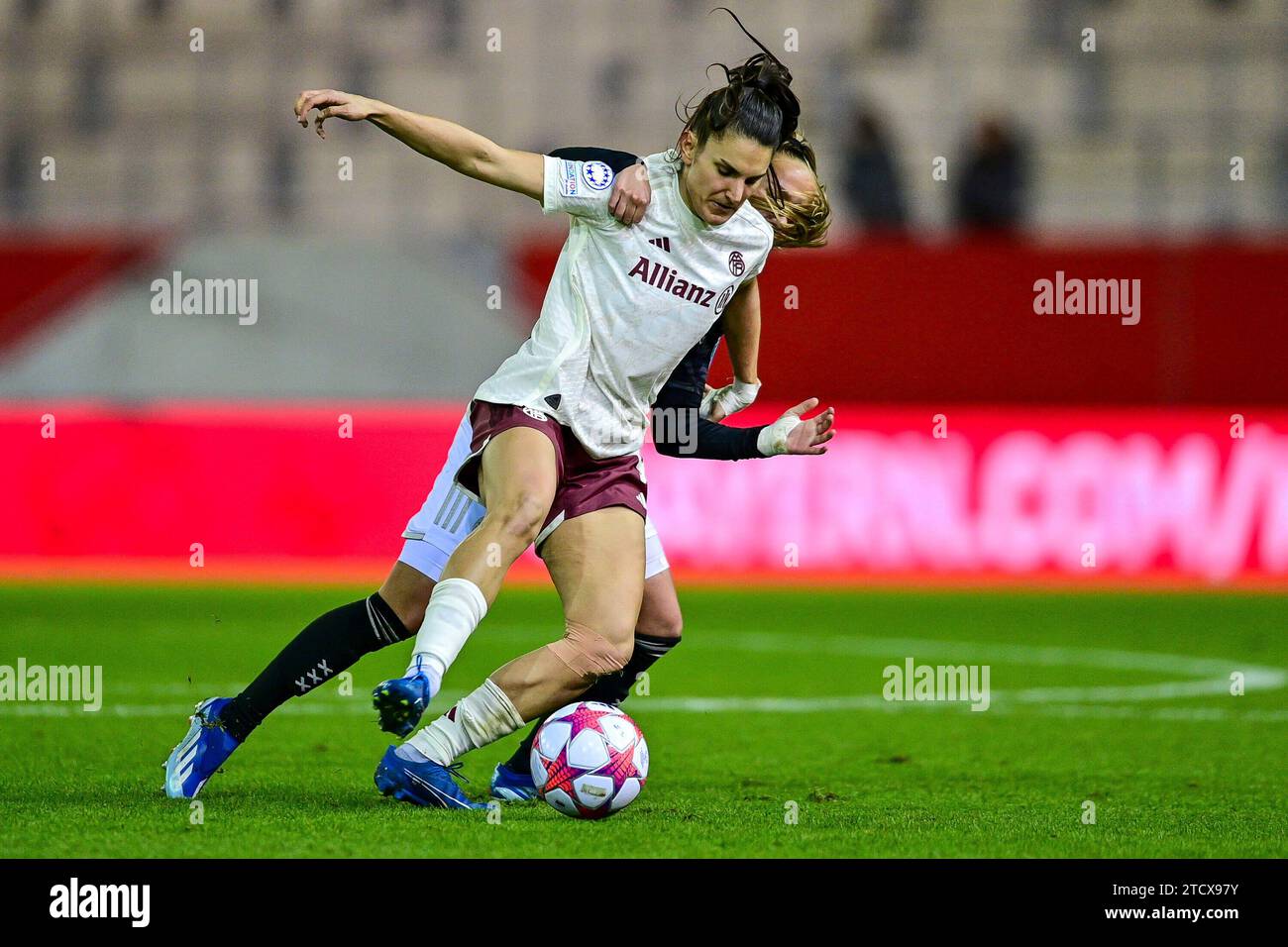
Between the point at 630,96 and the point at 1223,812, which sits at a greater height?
the point at 630,96

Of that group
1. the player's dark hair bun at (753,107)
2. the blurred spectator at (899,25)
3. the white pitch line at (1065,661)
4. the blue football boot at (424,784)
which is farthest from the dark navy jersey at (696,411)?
the blurred spectator at (899,25)

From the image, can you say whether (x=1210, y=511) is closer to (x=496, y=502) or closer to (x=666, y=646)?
(x=666, y=646)

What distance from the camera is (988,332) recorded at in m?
15.1

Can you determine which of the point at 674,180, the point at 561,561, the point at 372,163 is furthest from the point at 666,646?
the point at 372,163

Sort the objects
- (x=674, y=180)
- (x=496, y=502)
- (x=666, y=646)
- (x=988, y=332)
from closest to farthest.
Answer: (x=496, y=502)
(x=674, y=180)
(x=666, y=646)
(x=988, y=332)

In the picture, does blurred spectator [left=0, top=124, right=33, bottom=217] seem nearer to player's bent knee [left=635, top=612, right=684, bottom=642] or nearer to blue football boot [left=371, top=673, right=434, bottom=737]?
player's bent knee [left=635, top=612, right=684, bottom=642]

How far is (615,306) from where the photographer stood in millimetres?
5457

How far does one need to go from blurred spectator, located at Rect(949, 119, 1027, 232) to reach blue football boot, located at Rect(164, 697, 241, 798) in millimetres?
11421

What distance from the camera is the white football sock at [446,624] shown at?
4.69m

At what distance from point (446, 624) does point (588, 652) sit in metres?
0.55

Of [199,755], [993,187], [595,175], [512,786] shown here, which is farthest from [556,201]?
[993,187]

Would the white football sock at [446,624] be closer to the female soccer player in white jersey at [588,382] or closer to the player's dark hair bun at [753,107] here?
the female soccer player in white jersey at [588,382]

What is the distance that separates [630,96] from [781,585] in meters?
5.60

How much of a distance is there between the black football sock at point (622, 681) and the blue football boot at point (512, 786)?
2 cm
